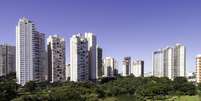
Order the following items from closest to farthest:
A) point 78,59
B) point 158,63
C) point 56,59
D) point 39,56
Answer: point 39,56 < point 56,59 < point 78,59 < point 158,63

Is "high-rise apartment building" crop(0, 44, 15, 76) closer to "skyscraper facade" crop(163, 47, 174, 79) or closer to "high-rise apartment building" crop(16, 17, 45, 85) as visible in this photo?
"high-rise apartment building" crop(16, 17, 45, 85)

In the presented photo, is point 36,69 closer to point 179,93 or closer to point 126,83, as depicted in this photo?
point 126,83

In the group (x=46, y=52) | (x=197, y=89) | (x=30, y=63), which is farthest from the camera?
(x=46, y=52)

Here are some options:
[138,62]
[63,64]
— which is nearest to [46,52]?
[63,64]

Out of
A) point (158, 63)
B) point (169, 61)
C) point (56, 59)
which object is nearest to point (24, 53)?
point (56, 59)

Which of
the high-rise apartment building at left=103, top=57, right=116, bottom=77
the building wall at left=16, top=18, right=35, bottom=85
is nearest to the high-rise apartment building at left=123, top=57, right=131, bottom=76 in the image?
the high-rise apartment building at left=103, top=57, right=116, bottom=77

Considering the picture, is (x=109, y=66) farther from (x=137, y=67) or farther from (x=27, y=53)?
(x=27, y=53)

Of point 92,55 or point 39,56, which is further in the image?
point 92,55

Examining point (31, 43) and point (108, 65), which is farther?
point (108, 65)
